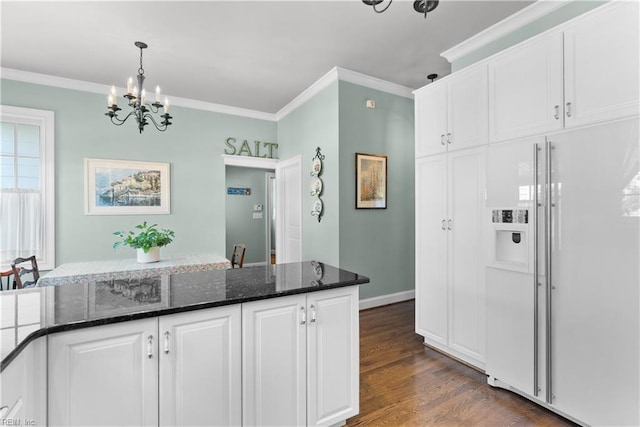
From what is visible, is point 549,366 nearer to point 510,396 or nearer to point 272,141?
point 510,396

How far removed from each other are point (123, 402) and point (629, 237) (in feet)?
8.61

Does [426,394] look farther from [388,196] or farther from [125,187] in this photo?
[125,187]

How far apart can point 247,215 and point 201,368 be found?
6.06 metres

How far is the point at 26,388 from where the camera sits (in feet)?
3.44

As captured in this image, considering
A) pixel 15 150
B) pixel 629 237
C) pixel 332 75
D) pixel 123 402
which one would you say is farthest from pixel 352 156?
pixel 15 150

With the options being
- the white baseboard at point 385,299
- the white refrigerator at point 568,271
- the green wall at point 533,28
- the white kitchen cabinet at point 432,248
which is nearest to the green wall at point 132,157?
the white baseboard at point 385,299

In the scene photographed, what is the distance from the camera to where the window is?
3676 mm

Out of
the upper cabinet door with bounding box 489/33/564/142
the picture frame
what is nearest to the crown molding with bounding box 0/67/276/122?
the picture frame

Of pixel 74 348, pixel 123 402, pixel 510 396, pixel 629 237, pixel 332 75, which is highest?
pixel 332 75

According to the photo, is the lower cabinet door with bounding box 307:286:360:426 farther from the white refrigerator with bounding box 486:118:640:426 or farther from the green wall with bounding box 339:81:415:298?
the green wall with bounding box 339:81:415:298

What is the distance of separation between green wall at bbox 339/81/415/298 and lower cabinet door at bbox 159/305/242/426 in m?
2.48

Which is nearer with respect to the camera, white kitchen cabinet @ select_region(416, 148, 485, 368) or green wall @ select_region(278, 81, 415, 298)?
white kitchen cabinet @ select_region(416, 148, 485, 368)

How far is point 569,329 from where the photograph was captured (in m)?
1.88

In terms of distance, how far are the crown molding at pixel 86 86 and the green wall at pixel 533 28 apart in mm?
3515
